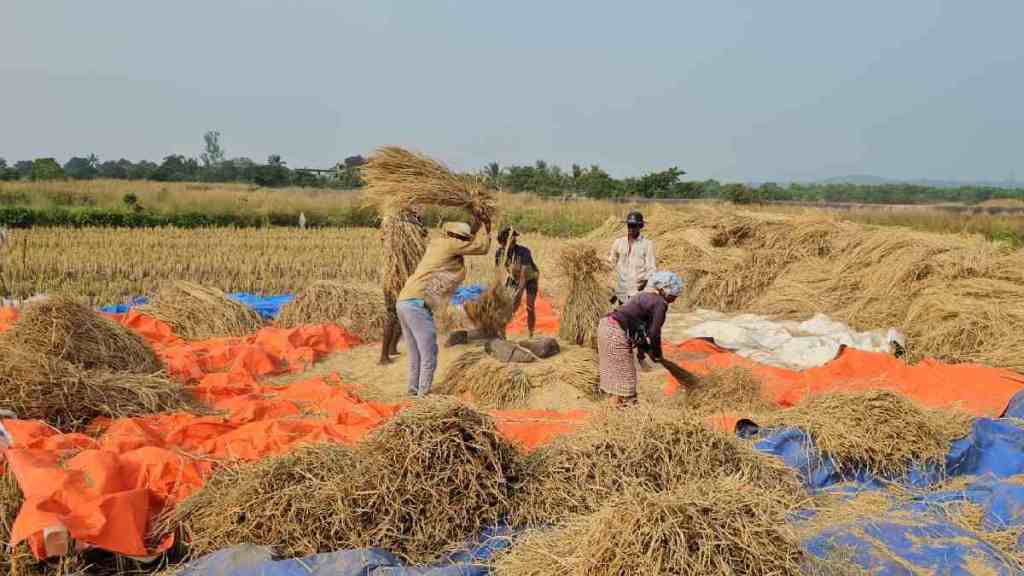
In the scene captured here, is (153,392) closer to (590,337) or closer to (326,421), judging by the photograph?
(326,421)

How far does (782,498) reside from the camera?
11.7 feet

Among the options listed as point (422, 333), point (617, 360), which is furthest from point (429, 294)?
point (617, 360)

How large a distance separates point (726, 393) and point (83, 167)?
176 feet

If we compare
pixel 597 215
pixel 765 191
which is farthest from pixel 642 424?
pixel 765 191

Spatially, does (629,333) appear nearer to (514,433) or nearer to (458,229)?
(514,433)

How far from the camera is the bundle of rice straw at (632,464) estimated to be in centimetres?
359

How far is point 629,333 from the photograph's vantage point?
4.89 metres

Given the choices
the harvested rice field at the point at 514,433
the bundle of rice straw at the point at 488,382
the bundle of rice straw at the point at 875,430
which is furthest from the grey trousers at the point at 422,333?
the bundle of rice straw at the point at 875,430

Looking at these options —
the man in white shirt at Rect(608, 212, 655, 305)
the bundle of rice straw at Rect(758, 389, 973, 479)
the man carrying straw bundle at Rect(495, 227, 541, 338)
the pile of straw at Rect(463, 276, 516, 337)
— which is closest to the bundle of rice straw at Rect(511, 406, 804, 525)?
the bundle of rice straw at Rect(758, 389, 973, 479)

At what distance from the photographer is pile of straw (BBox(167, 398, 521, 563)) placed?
3.31 m

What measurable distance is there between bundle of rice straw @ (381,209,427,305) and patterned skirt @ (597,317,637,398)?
2445 millimetres

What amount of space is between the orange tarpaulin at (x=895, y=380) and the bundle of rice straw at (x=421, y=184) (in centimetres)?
217

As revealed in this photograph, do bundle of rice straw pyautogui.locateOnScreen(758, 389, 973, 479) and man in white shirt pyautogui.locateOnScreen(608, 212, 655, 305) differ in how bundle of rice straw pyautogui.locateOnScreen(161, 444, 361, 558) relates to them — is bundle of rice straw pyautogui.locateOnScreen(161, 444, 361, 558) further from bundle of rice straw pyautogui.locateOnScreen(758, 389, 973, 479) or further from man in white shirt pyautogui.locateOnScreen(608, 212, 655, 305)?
man in white shirt pyautogui.locateOnScreen(608, 212, 655, 305)

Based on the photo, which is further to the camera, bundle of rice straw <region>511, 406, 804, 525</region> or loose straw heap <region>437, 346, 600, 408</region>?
loose straw heap <region>437, 346, 600, 408</region>
